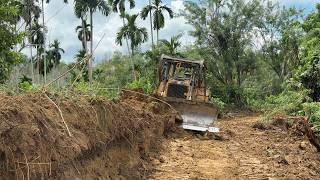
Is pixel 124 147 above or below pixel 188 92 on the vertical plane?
below

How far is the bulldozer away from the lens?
17422 millimetres

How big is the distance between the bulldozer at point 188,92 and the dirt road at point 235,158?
647 mm

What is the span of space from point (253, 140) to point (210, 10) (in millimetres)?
26010

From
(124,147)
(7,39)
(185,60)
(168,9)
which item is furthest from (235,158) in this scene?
(168,9)

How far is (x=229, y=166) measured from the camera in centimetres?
1215

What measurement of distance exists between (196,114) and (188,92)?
1474 millimetres

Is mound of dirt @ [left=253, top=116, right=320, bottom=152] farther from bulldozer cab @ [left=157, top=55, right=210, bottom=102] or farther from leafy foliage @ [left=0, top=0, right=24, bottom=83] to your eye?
leafy foliage @ [left=0, top=0, right=24, bottom=83]

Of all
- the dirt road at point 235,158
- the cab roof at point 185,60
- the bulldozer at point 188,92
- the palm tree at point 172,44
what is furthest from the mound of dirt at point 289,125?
the palm tree at point 172,44

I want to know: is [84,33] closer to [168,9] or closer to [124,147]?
[168,9]

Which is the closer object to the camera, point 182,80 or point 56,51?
point 182,80

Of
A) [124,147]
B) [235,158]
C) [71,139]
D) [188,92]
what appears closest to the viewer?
[71,139]

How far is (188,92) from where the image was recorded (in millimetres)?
18844

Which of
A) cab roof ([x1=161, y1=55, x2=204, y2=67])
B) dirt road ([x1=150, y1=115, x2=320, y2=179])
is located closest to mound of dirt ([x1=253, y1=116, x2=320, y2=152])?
dirt road ([x1=150, y1=115, x2=320, y2=179])

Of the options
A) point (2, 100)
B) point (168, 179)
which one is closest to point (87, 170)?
point (2, 100)
